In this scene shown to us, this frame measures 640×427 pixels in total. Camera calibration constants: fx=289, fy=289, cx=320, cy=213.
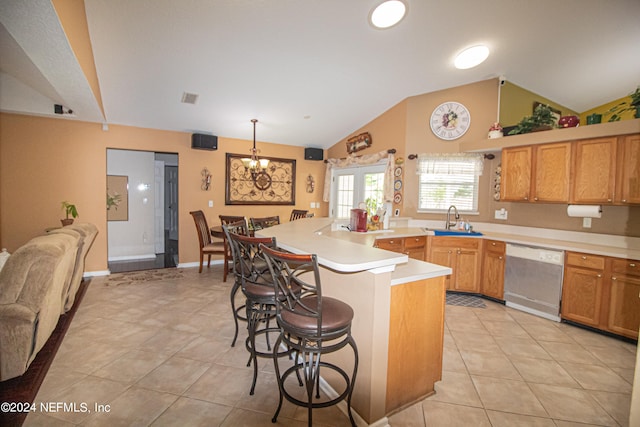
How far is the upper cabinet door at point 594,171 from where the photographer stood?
314 cm

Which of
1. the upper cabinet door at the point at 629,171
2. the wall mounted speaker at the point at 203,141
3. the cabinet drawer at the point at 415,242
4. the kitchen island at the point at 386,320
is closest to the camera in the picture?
the kitchen island at the point at 386,320

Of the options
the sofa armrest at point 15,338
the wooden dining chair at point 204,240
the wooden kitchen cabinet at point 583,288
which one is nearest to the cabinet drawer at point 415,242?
the wooden kitchen cabinet at point 583,288

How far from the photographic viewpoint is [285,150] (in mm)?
6324

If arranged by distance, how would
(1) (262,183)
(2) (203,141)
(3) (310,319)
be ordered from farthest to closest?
(1) (262,183), (2) (203,141), (3) (310,319)

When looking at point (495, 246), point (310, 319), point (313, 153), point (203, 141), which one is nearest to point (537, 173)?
point (495, 246)

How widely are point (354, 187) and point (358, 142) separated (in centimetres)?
93

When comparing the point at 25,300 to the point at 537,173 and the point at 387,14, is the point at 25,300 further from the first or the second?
the point at 537,173

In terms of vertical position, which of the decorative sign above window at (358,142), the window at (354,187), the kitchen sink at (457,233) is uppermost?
the decorative sign above window at (358,142)

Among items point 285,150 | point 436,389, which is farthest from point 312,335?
point 285,150

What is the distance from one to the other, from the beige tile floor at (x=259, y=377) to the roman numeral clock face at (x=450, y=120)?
2.77 m

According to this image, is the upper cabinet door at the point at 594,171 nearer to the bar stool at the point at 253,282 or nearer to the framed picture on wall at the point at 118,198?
the bar stool at the point at 253,282

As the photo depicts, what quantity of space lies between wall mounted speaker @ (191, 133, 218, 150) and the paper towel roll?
216 inches

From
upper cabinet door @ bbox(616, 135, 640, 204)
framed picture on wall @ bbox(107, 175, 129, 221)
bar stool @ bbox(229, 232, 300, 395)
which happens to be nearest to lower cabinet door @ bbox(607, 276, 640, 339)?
upper cabinet door @ bbox(616, 135, 640, 204)

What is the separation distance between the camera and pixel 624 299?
2.87 metres
